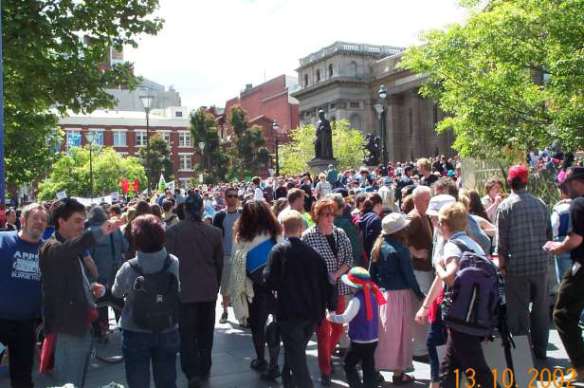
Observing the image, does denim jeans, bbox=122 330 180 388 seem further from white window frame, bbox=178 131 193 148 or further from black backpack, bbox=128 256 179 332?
white window frame, bbox=178 131 193 148

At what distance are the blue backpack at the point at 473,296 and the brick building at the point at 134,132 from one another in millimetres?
85369

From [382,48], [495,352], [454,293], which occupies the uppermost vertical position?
[382,48]

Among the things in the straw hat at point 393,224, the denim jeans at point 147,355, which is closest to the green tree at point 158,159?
the straw hat at point 393,224

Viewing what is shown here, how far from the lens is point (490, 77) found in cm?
1856

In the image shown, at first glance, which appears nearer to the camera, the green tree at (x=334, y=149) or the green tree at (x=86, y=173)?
the green tree at (x=334, y=149)

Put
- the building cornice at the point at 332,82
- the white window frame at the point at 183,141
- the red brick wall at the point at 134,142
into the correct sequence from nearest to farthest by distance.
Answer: the building cornice at the point at 332,82 < the red brick wall at the point at 134,142 < the white window frame at the point at 183,141

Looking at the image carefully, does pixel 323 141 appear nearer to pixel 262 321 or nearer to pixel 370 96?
pixel 262 321

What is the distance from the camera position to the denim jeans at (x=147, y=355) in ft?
17.6

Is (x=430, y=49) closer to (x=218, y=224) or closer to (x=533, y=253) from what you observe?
(x=218, y=224)

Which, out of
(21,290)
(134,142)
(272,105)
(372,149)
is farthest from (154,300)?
(272,105)

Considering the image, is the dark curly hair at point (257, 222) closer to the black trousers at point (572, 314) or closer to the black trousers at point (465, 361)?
the black trousers at point (465, 361)

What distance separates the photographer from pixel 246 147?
252 feet

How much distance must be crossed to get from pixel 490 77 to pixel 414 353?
507 inches

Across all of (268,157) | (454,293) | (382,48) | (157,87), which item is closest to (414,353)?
(454,293)
